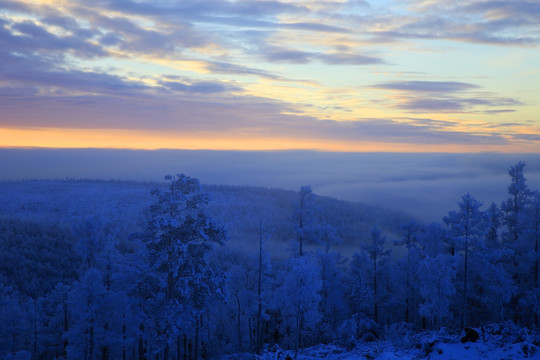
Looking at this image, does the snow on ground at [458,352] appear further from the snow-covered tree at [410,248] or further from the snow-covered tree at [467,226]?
the snow-covered tree at [410,248]

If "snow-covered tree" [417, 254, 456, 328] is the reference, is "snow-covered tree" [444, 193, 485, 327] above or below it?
above

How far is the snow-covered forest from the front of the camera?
1775 cm

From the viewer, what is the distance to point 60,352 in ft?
122

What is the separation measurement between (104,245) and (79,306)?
756 centimetres

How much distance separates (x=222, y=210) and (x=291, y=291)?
98.4 metres

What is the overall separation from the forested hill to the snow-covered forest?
44.1 meters

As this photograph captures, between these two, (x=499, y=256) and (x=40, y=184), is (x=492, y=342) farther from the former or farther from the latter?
(x=40, y=184)

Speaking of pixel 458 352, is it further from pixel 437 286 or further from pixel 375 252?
pixel 375 252

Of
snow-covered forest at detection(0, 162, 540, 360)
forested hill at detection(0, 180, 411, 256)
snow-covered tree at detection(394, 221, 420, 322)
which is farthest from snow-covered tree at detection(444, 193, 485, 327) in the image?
forested hill at detection(0, 180, 411, 256)

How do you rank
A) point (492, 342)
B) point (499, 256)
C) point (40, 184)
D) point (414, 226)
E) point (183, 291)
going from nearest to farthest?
point (492, 342), point (183, 291), point (499, 256), point (414, 226), point (40, 184)

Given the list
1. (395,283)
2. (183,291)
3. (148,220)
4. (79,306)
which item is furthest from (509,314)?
(79,306)

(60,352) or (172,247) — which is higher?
(172,247)

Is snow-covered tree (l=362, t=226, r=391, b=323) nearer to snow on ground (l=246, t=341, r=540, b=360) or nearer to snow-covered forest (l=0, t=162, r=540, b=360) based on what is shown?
snow-covered forest (l=0, t=162, r=540, b=360)

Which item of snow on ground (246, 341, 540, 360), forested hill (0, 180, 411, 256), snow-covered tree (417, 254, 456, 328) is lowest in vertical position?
forested hill (0, 180, 411, 256)
